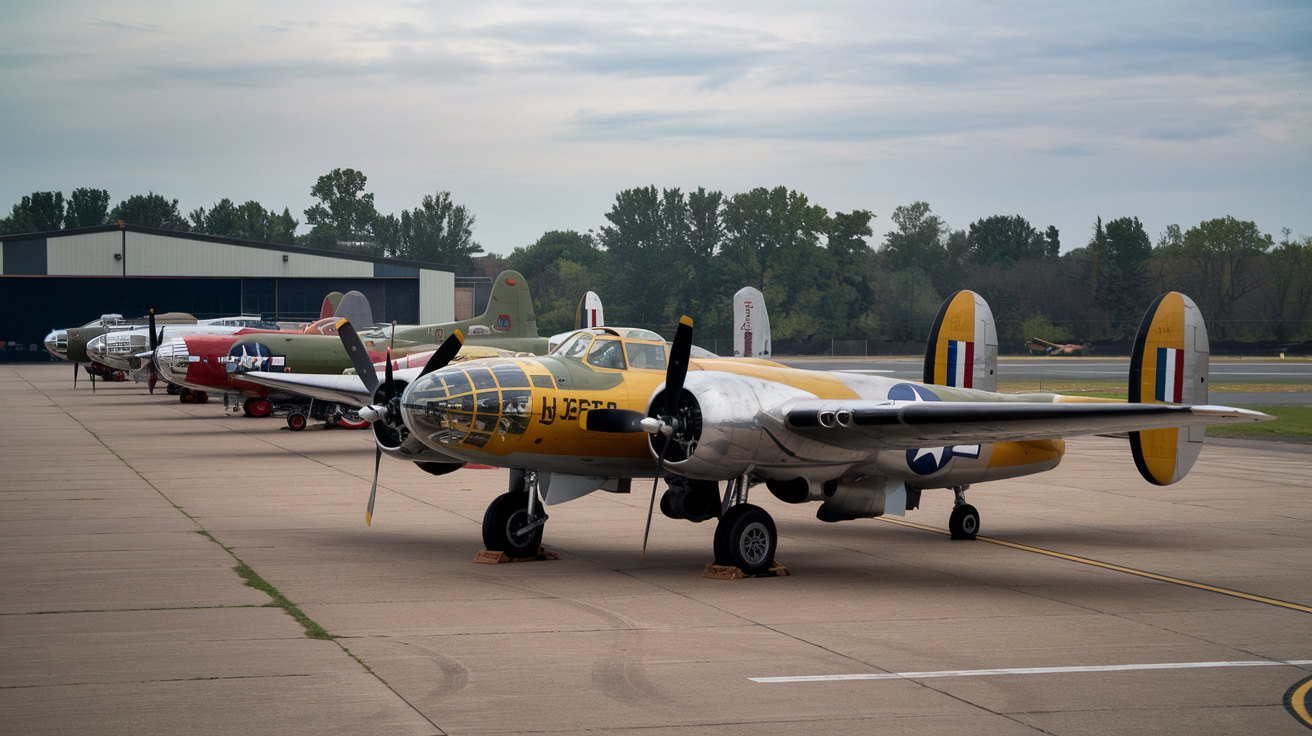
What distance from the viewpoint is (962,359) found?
1881 cm

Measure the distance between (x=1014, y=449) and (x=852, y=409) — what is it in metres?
5.03

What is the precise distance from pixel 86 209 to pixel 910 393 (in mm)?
188678

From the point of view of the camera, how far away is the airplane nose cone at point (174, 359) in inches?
1404

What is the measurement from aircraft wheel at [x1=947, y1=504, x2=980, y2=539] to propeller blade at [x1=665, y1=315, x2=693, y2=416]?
6132 mm

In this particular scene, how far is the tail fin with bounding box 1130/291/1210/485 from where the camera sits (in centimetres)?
1689

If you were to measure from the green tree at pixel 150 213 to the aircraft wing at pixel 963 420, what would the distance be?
17206 cm

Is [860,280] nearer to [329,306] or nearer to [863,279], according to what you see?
[863,279]

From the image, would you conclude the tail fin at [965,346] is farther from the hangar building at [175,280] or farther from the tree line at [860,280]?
the tree line at [860,280]

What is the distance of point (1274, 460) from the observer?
1114 inches

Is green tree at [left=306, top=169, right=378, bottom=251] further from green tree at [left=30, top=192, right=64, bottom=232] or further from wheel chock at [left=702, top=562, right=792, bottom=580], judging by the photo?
wheel chock at [left=702, top=562, right=792, bottom=580]

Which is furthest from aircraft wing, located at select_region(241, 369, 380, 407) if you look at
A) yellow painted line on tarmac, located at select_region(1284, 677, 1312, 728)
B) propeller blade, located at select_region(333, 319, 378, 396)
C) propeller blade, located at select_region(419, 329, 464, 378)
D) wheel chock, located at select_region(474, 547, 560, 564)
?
yellow painted line on tarmac, located at select_region(1284, 677, 1312, 728)

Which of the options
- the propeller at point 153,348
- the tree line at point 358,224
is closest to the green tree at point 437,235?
the tree line at point 358,224

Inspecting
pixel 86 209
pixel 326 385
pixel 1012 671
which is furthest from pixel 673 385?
pixel 86 209

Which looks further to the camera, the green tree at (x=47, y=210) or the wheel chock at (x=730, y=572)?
the green tree at (x=47, y=210)
